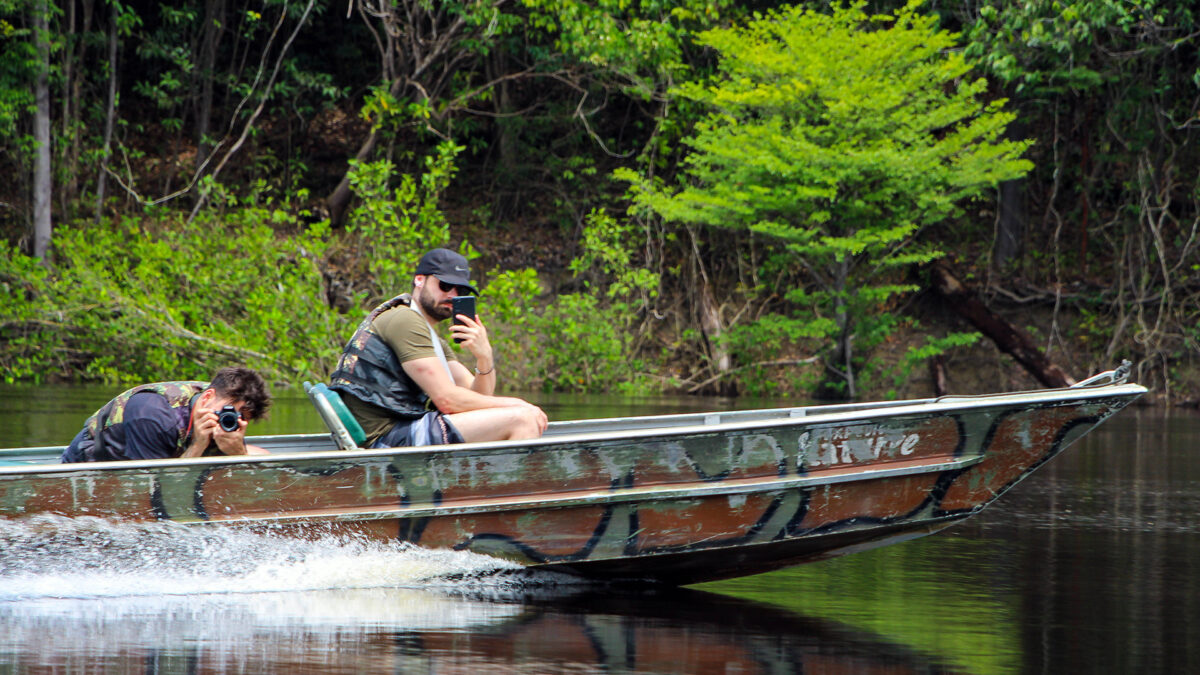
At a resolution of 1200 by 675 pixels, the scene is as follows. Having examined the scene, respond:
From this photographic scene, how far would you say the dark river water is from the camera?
153 inches

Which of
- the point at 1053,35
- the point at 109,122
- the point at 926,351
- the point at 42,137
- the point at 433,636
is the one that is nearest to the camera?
the point at 433,636

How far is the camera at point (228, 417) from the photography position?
485 centimetres

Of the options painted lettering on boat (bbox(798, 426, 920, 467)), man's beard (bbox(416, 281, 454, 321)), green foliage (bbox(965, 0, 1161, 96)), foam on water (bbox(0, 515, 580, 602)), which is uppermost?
green foliage (bbox(965, 0, 1161, 96))

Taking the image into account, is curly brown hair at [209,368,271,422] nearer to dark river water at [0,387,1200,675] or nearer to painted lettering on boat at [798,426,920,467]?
dark river water at [0,387,1200,675]

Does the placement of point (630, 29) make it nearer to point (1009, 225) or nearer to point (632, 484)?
point (1009, 225)

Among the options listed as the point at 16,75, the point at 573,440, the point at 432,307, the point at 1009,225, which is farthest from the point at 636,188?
the point at 573,440

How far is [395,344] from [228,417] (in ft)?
2.37

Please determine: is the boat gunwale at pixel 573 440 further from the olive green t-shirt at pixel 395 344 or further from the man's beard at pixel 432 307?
the man's beard at pixel 432 307

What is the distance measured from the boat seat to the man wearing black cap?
0.04 m

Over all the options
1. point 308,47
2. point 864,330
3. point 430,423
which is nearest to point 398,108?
point 308,47

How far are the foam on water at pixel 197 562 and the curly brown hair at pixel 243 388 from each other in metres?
0.48

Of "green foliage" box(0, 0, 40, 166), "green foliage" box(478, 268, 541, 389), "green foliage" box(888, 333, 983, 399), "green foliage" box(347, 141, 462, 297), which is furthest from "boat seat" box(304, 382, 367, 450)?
"green foliage" box(0, 0, 40, 166)

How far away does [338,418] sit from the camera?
17.1ft

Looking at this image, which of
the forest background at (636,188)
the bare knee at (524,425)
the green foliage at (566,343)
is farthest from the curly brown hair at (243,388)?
the green foliage at (566,343)
